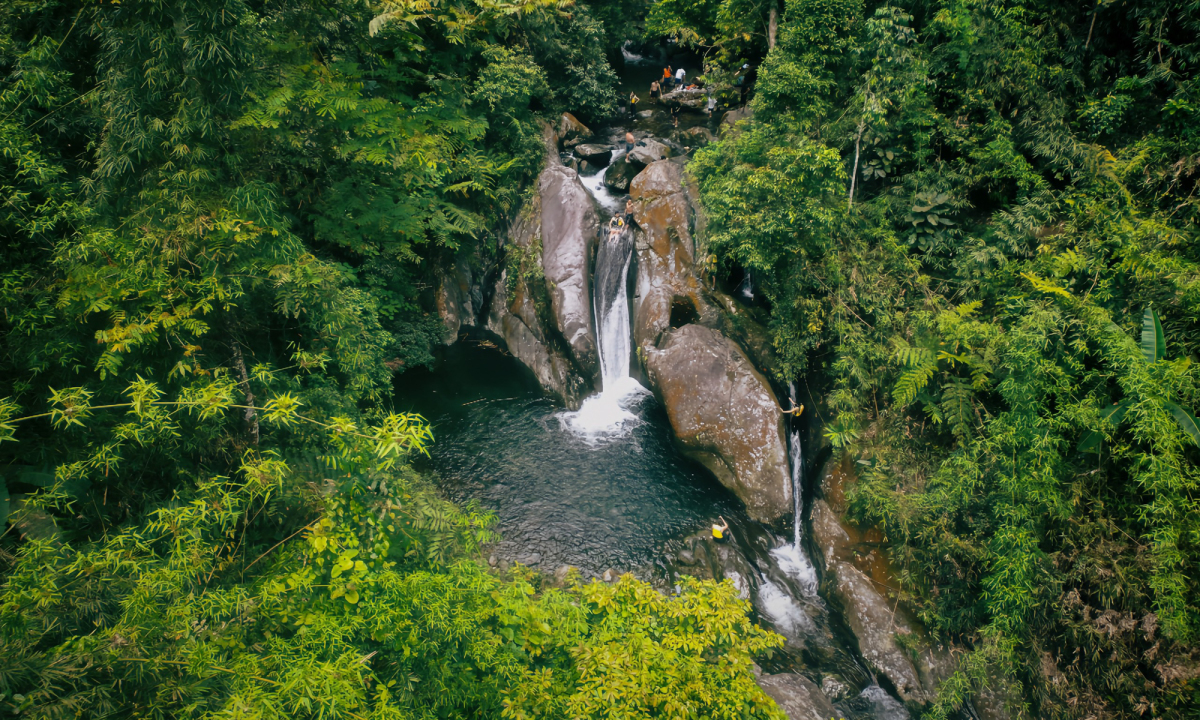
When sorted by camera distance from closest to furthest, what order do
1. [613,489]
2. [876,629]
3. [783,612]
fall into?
1. [876,629]
2. [783,612]
3. [613,489]

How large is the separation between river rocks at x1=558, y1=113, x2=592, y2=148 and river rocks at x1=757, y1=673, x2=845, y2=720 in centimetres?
1949

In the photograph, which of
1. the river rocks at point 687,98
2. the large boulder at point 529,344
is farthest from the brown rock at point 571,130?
the large boulder at point 529,344

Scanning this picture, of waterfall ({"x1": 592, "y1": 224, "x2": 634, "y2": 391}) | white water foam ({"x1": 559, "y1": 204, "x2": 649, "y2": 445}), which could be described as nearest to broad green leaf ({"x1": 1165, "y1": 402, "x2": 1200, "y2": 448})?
white water foam ({"x1": 559, "y1": 204, "x2": 649, "y2": 445})

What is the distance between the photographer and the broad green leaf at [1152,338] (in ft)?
22.6

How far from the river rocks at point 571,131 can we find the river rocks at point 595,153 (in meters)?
0.86

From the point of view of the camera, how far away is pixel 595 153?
1970cm

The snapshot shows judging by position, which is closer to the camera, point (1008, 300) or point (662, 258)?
point (1008, 300)

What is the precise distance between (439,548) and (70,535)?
3.97 meters

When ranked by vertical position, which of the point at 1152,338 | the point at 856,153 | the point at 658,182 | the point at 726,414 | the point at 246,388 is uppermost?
the point at 658,182

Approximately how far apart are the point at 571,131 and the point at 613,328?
32.6 ft

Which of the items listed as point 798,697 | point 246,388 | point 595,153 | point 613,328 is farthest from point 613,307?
point 798,697

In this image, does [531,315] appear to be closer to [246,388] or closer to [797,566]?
[246,388]

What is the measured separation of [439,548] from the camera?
6.18 metres

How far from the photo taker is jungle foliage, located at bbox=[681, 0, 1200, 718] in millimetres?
6906
